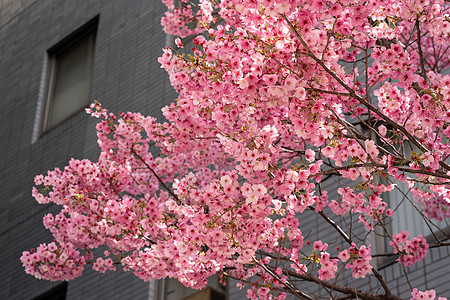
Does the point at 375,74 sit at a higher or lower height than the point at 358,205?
higher

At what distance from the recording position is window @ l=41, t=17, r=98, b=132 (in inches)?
549

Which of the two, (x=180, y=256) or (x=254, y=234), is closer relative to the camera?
(x=254, y=234)

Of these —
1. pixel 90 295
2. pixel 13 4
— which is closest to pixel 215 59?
pixel 90 295

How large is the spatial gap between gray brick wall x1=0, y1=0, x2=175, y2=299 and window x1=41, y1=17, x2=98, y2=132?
0.19m

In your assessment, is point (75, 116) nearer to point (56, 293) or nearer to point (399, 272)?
point (56, 293)

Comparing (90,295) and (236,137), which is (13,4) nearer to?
(90,295)

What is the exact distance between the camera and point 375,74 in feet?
19.8

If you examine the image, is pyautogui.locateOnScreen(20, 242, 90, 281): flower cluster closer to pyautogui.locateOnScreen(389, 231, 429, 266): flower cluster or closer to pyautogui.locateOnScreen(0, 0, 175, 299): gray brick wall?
pyautogui.locateOnScreen(0, 0, 175, 299): gray brick wall

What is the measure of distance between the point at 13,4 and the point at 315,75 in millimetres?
12792

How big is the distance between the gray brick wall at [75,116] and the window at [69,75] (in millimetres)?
188

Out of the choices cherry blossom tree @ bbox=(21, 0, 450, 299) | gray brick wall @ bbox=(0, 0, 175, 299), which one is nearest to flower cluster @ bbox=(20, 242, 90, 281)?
cherry blossom tree @ bbox=(21, 0, 450, 299)

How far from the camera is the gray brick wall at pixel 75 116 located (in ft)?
39.7

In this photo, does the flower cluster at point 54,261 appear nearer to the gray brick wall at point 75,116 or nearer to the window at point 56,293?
the gray brick wall at point 75,116

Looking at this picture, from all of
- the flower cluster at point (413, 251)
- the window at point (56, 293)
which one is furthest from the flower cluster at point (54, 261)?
the flower cluster at point (413, 251)
